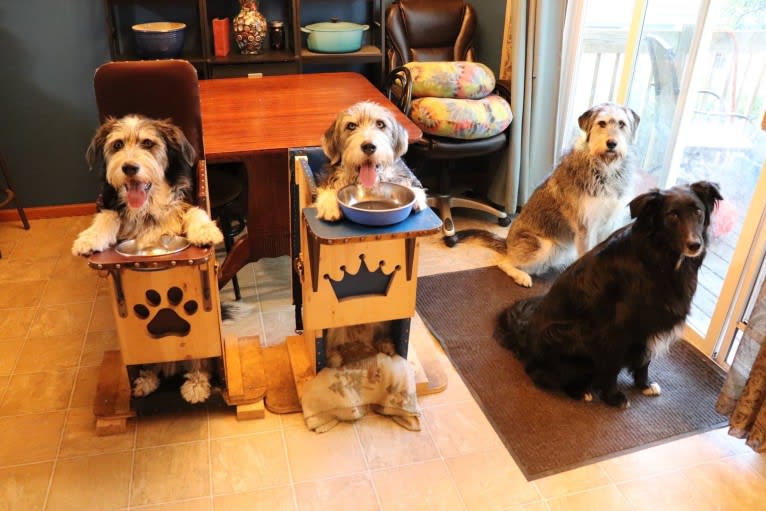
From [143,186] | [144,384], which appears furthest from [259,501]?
[143,186]

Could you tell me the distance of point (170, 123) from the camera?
2.22 m

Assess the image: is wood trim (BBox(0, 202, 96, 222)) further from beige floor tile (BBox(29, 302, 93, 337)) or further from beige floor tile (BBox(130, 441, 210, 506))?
beige floor tile (BBox(130, 441, 210, 506))

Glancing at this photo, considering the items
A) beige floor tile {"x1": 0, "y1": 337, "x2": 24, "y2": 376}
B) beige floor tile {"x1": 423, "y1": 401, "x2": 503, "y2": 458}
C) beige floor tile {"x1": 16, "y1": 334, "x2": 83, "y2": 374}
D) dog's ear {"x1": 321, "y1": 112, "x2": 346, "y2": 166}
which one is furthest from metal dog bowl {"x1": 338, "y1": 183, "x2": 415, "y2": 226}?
beige floor tile {"x1": 0, "y1": 337, "x2": 24, "y2": 376}

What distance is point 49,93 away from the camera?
3545mm

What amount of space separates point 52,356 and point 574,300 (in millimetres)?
2119

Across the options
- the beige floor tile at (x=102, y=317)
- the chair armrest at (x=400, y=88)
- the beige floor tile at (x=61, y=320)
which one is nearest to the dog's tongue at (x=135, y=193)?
the beige floor tile at (x=102, y=317)

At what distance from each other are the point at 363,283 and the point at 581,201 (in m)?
1.33

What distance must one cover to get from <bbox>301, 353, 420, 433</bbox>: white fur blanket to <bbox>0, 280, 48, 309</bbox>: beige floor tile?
5.07 ft

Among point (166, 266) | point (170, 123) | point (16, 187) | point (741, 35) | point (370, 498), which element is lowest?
point (370, 498)

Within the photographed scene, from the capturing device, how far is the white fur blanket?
231cm

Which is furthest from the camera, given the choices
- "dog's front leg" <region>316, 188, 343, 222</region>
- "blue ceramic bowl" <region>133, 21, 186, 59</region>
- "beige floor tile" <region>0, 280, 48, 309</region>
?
"blue ceramic bowl" <region>133, 21, 186, 59</region>

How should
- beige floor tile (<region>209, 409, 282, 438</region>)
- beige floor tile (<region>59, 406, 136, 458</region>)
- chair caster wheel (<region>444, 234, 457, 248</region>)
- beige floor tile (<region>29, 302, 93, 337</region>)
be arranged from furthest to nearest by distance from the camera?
chair caster wheel (<region>444, 234, 457, 248</region>) → beige floor tile (<region>29, 302, 93, 337</region>) → beige floor tile (<region>209, 409, 282, 438</region>) → beige floor tile (<region>59, 406, 136, 458</region>)

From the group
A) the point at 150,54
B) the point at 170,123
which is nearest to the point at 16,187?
the point at 150,54

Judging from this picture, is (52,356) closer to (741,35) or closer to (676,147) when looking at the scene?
(676,147)
